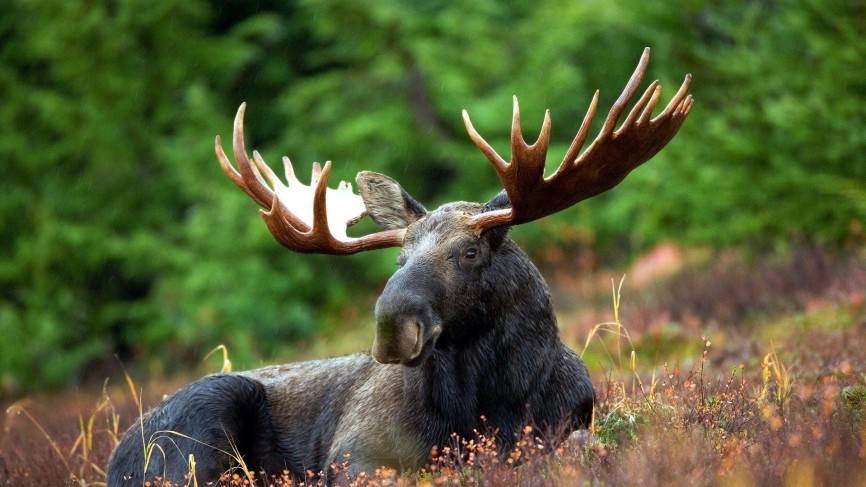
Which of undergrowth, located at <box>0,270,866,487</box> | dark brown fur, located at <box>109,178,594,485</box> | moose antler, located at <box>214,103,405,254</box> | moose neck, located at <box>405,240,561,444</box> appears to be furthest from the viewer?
moose antler, located at <box>214,103,405,254</box>

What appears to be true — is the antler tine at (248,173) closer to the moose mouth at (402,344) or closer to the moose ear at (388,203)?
the moose ear at (388,203)

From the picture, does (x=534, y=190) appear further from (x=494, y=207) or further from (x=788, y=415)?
(x=788, y=415)

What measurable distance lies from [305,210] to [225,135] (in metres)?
13.4

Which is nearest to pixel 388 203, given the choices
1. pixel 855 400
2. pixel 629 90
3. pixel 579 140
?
pixel 579 140

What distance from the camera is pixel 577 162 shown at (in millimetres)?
5262

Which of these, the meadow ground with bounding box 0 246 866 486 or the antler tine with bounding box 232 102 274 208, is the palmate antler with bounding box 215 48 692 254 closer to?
the antler tine with bounding box 232 102 274 208

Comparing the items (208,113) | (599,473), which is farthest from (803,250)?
(208,113)

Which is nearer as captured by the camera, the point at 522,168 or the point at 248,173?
the point at 522,168

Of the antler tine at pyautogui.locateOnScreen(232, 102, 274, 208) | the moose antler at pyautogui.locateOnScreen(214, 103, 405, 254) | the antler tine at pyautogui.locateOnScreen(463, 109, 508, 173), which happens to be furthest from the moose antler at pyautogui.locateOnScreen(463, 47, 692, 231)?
the antler tine at pyautogui.locateOnScreen(232, 102, 274, 208)

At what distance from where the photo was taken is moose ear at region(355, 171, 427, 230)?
5812 millimetres

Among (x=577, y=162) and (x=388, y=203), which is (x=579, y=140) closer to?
(x=577, y=162)

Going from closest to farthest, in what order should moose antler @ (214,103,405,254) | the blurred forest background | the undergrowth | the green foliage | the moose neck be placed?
the undergrowth
the green foliage
the moose neck
moose antler @ (214,103,405,254)
the blurred forest background

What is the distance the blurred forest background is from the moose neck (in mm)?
9594

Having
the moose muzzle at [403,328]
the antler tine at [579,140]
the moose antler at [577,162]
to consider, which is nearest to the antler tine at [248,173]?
the moose antler at [577,162]
